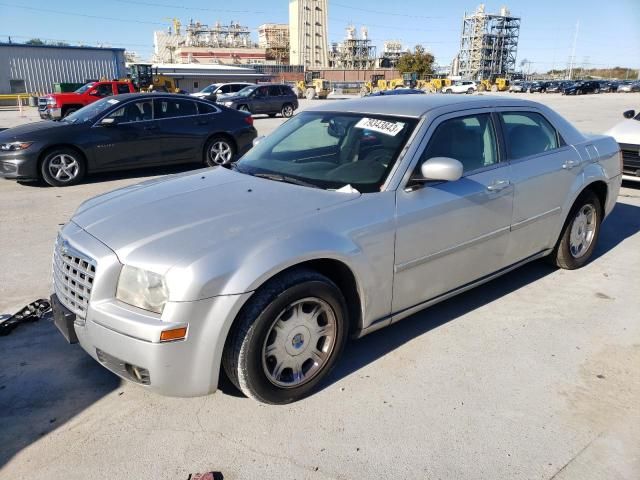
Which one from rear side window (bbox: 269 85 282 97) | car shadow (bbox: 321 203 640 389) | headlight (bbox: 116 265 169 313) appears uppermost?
rear side window (bbox: 269 85 282 97)

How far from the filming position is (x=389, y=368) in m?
3.21

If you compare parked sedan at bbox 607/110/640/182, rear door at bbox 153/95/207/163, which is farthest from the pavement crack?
rear door at bbox 153/95/207/163

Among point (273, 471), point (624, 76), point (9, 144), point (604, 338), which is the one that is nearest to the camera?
point (273, 471)

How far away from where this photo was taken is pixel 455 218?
133 inches

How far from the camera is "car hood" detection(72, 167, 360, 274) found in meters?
2.52

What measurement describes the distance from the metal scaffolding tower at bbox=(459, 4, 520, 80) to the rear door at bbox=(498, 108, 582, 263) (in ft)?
383

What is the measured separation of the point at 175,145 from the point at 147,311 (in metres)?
7.43

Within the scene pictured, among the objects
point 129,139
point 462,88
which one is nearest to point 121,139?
point 129,139

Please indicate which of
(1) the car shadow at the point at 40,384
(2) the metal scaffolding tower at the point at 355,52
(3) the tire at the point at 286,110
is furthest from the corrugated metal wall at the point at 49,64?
(2) the metal scaffolding tower at the point at 355,52

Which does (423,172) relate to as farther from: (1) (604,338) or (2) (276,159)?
(1) (604,338)

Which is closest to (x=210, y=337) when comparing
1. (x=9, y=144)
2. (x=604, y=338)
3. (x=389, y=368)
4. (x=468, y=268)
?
(x=389, y=368)

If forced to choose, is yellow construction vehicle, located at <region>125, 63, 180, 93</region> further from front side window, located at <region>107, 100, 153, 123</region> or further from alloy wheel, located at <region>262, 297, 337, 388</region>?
alloy wheel, located at <region>262, 297, 337, 388</region>

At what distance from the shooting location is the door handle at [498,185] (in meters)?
3.63

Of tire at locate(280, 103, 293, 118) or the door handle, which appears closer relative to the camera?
the door handle
